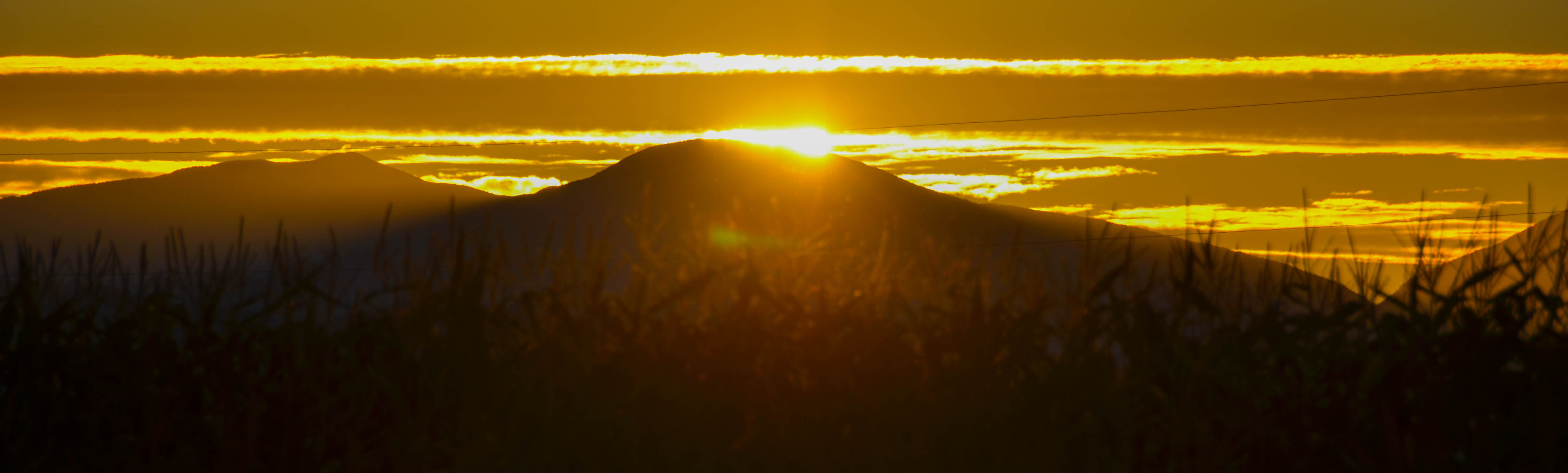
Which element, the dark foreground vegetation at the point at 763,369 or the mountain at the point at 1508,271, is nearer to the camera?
the dark foreground vegetation at the point at 763,369

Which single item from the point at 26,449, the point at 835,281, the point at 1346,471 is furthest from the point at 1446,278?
the point at 26,449

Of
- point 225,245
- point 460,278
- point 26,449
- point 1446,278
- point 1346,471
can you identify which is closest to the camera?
point 1346,471

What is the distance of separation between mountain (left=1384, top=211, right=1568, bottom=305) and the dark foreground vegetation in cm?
3

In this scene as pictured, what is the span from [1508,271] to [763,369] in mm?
2974

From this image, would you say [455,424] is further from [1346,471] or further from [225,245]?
[225,245]

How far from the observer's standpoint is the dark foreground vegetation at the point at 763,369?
4078mm

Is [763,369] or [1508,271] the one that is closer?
[763,369]

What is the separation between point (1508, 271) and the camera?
5.02 meters

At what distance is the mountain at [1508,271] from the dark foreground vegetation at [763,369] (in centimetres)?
3

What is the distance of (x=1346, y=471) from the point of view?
13.6 feet

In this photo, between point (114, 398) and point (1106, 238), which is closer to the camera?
point (114, 398)

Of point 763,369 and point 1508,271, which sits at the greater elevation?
point 1508,271

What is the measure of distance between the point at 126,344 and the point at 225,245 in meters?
178

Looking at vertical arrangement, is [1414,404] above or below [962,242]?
below
